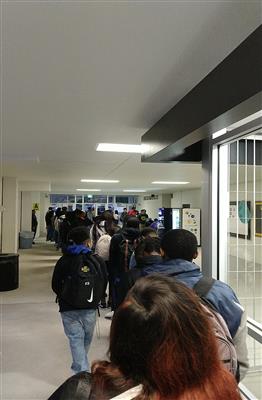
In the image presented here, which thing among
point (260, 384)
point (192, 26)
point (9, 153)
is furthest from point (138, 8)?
point (9, 153)

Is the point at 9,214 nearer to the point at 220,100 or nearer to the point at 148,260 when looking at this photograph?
the point at 148,260

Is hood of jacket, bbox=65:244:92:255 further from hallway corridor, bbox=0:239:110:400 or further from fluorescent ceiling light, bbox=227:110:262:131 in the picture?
fluorescent ceiling light, bbox=227:110:262:131

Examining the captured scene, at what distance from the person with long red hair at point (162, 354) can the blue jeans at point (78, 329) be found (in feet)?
6.99

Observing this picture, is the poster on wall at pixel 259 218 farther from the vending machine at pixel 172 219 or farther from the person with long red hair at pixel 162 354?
the vending machine at pixel 172 219

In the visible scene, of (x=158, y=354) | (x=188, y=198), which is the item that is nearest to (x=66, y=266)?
(x=158, y=354)

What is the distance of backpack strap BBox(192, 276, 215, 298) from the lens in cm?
152

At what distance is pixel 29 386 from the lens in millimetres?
3053

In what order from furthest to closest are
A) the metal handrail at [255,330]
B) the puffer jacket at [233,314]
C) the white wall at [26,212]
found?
1. the white wall at [26,212]
2. the metal handrail at [255,330]
3. the puffer jacket at [233,314]

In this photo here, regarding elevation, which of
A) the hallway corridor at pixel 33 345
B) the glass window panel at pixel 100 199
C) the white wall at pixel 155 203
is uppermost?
the glass window panel at pixel 100 199

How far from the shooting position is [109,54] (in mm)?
1662

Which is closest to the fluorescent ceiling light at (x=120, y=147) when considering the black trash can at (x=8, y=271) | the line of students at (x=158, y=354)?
the black trash can at (x=8, y=271)

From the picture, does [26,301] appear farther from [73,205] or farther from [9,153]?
[73,205]

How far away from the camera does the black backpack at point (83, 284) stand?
2.81 meters

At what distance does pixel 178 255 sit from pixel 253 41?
1083 mm
